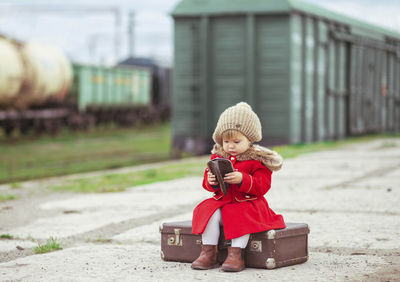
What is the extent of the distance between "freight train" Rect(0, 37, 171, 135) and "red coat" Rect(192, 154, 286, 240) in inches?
669

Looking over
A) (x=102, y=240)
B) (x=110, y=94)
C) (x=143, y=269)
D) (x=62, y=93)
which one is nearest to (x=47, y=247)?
(x=102, y=240)

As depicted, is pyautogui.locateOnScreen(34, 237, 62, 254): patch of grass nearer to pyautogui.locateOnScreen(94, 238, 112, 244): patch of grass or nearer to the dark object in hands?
pyautogui.locateOnScreen(94, 238, 112, 244): patch of grass

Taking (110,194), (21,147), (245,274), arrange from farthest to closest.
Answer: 1. (21,147)
2. (110,194)
3. (245,274)

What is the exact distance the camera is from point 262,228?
4.73 metres

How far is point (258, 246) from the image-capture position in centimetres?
476

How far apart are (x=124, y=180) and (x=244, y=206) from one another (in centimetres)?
604

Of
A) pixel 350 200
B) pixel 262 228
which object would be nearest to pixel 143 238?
pixel 262 228

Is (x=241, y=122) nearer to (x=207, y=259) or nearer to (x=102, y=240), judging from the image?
(x=207, y=259)

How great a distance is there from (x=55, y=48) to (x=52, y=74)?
1876 mm

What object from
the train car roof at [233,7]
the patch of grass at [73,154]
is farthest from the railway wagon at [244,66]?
the patch of grass at [73,154]

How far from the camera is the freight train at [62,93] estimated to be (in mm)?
22172

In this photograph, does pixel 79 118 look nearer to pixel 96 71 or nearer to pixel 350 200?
pixel 96 71

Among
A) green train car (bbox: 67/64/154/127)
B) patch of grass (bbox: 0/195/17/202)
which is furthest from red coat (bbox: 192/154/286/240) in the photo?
green train car (bbox: 67/64/154/127)

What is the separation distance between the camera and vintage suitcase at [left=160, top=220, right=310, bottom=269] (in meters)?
4.72
